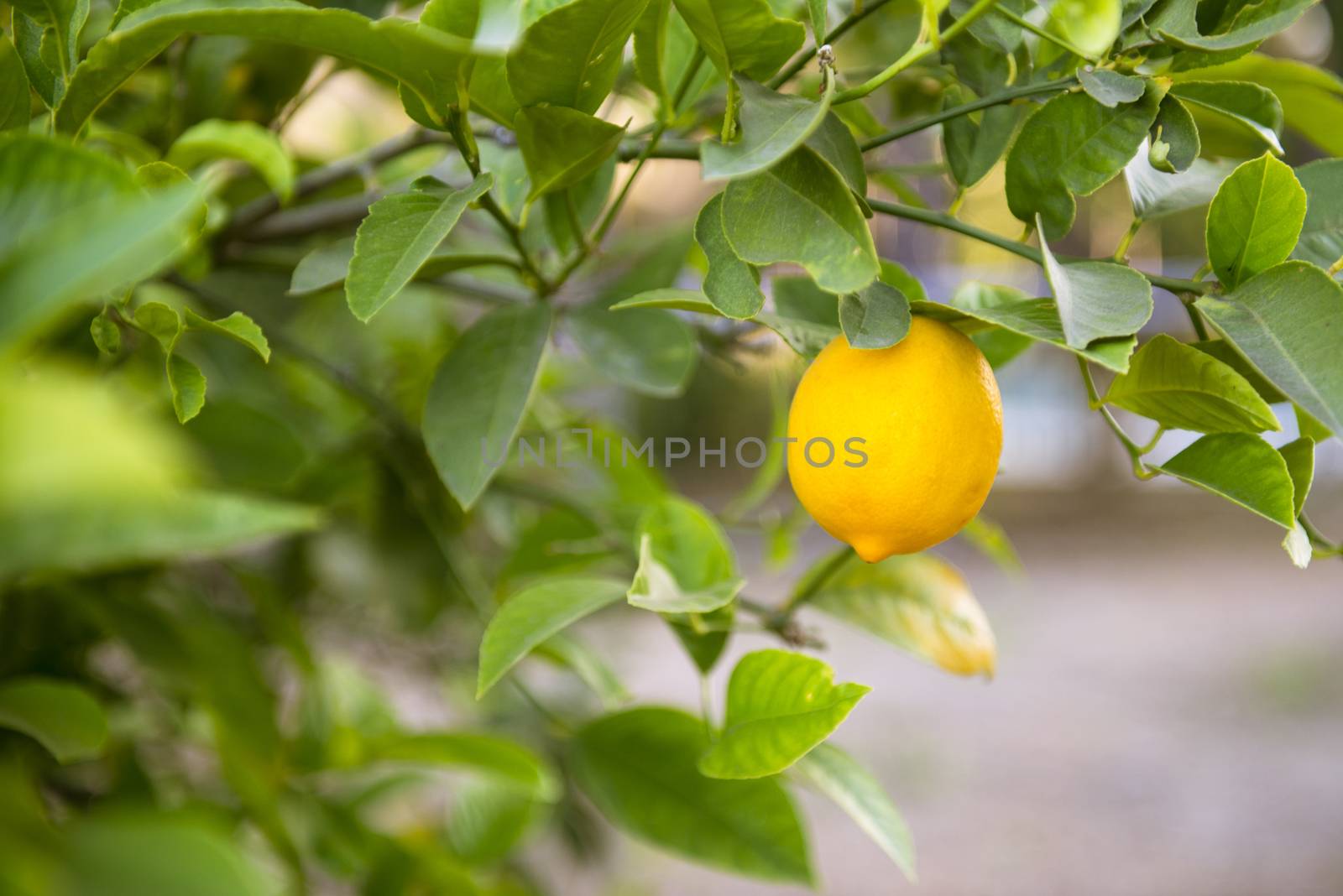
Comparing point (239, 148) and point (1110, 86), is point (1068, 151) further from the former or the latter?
point (239, 148)

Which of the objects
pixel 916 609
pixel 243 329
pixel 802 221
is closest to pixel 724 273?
pixel 802 221

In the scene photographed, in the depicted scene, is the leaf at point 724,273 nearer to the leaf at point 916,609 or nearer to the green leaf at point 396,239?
the green leaf at point 396,239

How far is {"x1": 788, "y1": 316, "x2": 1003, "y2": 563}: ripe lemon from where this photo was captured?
0.31 meters

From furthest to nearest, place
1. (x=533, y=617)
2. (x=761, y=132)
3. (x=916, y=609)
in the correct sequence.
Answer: (x=916, y=609), (x=533, y=617), (x=761, y=132)

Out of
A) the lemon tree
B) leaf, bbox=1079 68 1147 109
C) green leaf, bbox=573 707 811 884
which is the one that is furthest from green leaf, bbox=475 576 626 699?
leaf, bbox=1079 68 1147 109

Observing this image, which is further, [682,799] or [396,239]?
[682,799]

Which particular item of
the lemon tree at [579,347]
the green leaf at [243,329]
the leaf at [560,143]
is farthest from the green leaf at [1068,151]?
the green leaf at [243,329]

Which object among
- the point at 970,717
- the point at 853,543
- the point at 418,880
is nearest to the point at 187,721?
the point at 418,880

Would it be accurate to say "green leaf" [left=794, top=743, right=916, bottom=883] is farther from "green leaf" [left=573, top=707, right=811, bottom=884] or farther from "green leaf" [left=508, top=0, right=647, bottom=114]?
"green leaf" [left=508, top=0, right=647, bottom=114]

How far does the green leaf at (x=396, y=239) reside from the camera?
0.95 feet

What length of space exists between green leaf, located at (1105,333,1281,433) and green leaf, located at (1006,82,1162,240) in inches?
1.9

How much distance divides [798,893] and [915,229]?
10.8ft

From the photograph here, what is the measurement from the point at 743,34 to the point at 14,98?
219 millimetres

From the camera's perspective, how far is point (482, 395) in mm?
410
